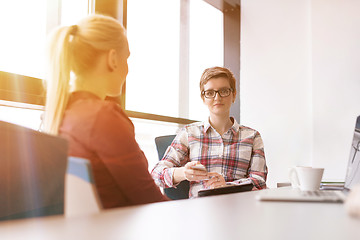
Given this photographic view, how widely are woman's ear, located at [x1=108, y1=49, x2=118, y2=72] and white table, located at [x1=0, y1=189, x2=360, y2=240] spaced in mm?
186

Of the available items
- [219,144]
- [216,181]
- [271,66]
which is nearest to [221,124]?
[219,144]

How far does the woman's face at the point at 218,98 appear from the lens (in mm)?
1521

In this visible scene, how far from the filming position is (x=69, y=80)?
1.50 feet

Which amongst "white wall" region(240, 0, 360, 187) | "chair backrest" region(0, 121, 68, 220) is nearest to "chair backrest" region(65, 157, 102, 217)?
"chair backrest" region(0, 121, 68, 220)

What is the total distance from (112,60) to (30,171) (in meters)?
0.18

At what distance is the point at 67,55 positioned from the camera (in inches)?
18.4

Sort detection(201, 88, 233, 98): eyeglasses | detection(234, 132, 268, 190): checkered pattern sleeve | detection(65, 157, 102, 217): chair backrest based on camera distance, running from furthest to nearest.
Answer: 1. detection(201, 88, 233, 98): eyeglasses
2. detection(234, 132, 268, 190): checkered pattern sleeve
3. detection(65, 157, 102, 217): chair backrest

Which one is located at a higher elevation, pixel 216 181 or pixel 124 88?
pixel 124 88

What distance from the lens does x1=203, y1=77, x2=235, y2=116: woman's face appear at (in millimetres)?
1521

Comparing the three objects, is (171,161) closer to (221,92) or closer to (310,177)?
(221,92)

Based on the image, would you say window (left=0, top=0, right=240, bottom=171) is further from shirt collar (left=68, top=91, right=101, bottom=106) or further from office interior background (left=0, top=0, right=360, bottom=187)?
shirt collar (left=68, top=91, right=101, bottom=106)

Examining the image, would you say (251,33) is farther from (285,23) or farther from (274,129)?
(274,129)

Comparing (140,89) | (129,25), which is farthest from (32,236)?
(140,89)

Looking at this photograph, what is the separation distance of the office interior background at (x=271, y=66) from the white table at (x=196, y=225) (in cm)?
152
